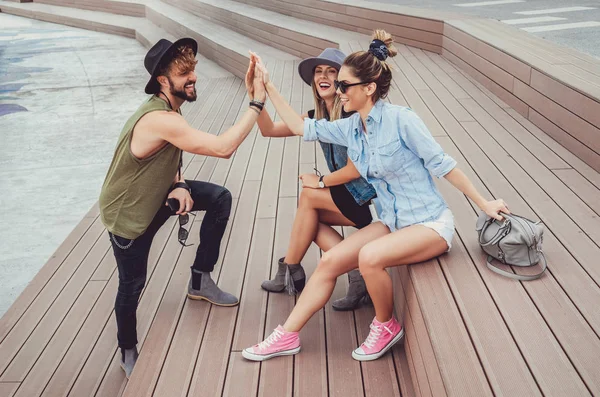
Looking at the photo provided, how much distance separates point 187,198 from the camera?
96.7 inches

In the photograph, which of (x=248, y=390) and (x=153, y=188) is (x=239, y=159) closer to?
(x=153, y=188)

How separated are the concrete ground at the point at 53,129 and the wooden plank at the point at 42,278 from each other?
39 cm

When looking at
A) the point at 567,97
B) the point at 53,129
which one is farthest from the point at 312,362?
the point at 53,129

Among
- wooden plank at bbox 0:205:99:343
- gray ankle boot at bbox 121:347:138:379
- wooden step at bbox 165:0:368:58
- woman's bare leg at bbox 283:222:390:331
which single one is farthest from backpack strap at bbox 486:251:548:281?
wooden step at bbox 165:0:368:58

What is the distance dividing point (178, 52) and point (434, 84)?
9.73 feet

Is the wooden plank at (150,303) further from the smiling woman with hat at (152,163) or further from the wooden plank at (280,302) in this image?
the wooden plank at (280,302)

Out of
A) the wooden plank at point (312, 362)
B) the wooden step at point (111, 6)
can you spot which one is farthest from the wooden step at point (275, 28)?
the wooden plank at point (312, 362)

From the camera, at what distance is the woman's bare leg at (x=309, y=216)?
2531 mm

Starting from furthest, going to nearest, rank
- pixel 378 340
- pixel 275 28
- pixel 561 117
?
pixel 275 28
pixel 561 117
pixel 378 340

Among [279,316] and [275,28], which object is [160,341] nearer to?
[279,316]

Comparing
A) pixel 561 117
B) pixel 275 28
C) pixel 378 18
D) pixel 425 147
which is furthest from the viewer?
pixel 275 28

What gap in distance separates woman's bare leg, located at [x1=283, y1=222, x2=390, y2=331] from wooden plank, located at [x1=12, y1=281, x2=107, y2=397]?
1.07 metres

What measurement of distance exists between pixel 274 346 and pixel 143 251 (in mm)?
598

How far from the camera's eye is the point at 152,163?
2.35 m
